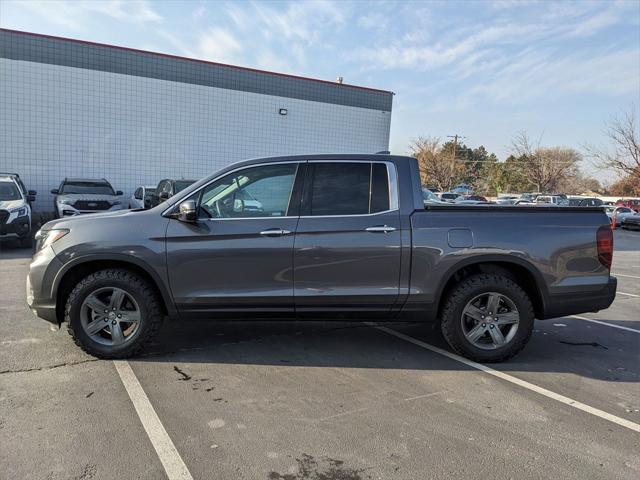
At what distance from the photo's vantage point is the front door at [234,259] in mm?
4324

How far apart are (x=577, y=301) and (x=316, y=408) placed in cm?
272

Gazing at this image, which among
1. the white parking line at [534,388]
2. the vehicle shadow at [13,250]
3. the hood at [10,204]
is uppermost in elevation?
the hood at [10,204]

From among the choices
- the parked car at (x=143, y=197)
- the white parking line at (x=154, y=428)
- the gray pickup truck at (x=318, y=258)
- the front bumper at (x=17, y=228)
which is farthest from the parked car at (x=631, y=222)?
the white parking line at (x=154, y=428)

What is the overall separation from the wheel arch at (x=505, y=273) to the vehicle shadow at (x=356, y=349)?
1.78 ft

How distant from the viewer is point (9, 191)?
11812mm

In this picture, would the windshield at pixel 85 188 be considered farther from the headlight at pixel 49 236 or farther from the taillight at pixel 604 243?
the taillight at pixel 604 243

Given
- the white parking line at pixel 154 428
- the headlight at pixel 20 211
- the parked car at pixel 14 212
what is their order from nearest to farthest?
1. the white parking line at pixel 154 428
2. the parked car at pixel 14 212
3. the headlight at pixel 20 211

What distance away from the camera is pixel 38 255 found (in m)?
4.38

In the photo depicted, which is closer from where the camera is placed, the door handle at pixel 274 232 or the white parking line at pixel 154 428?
the white parking line at pixel 154 428

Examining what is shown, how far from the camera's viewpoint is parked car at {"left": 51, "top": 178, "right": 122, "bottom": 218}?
13.5 metres

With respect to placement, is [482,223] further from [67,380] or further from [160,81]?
[160,81]

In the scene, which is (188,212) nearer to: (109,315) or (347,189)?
(109,315)

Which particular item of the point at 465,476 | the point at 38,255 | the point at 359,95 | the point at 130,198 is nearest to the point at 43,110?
the point at 130,198

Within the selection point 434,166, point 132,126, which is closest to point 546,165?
point 434,166
